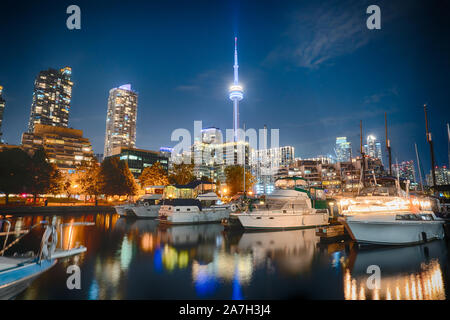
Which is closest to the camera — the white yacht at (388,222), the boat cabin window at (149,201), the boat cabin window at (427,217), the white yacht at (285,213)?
the white yacht at (388,222)

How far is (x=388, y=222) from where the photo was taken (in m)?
17.5

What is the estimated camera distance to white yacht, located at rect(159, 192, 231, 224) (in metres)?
31.1

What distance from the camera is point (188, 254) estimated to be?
1631 centimetres

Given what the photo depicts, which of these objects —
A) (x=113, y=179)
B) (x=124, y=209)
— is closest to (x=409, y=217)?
(x=124, y=209)

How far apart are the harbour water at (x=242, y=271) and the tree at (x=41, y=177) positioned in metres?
34.9

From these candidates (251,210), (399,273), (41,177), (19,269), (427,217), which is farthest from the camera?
(41,177)

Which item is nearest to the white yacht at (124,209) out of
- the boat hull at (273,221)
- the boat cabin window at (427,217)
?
the boat hull at (273,221)

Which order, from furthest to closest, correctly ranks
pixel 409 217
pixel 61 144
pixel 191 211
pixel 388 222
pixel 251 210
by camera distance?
1. pixel 61 144
2. pixel 191 211
3. pixel 251 210
4. pixel 409 217
5. pixel 388 222

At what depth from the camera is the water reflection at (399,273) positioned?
32.4ft

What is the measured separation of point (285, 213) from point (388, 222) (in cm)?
1085

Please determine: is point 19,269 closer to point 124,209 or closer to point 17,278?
point 17,278

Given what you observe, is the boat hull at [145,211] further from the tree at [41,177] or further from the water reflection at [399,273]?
the water reflection at [399,273]

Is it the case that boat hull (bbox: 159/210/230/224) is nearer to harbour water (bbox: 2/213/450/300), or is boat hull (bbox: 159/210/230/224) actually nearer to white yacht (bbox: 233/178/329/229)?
white yacht (bbox: 233/178/329/229)
